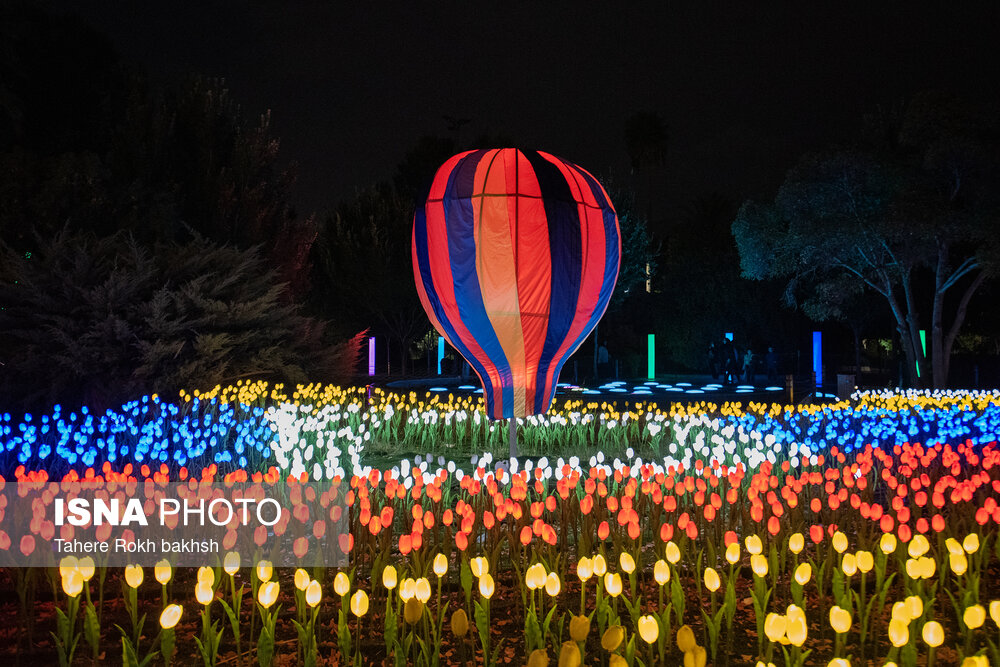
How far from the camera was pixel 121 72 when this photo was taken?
19484 mm

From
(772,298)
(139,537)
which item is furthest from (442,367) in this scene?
(139,537)

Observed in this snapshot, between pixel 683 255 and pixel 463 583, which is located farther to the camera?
pixel 683 255

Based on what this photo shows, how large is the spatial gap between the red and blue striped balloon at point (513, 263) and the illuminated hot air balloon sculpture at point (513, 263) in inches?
0.4

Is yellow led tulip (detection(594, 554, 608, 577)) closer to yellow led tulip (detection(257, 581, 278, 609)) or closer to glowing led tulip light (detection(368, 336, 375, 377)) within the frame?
yellow led tulip (detection(257, 581, 278, 609))

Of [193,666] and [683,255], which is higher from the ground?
[683,255]

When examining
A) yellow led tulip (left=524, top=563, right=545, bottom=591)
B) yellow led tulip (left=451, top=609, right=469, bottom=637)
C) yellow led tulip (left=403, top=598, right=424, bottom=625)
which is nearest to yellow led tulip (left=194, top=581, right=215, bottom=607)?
yellow led tulip (left=403, top=598, right=424, bottom=625)

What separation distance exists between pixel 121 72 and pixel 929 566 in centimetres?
2128

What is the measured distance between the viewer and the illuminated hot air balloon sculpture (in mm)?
7941

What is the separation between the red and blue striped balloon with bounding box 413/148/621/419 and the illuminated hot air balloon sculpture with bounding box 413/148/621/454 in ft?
0.04

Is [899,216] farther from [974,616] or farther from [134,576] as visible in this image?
[134,576]

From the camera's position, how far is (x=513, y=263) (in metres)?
7.91

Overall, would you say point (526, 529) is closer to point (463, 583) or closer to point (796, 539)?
point (463, 583)

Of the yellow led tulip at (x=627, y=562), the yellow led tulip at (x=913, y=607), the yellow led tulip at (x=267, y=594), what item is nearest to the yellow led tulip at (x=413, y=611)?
the yellow led tulip at (x=267, y=594)

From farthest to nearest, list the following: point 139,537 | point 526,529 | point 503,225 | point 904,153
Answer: point 904,153
point 503,225
point 139,537
point 526,529
